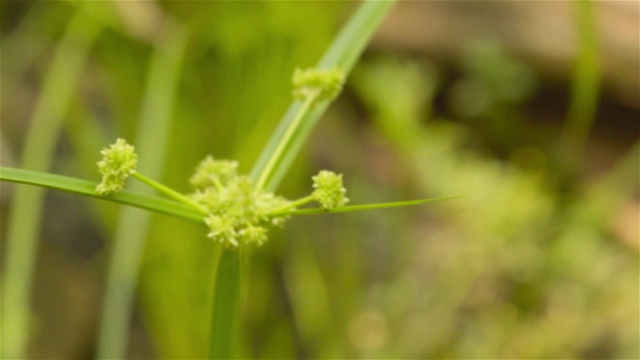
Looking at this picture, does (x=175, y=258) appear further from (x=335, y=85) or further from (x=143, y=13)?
(x=335, y=85)

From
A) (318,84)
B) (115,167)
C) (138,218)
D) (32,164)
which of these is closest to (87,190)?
(115,167)

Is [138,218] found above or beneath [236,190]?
above

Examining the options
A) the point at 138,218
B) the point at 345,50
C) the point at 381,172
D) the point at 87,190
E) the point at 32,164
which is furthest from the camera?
the point at 381,172

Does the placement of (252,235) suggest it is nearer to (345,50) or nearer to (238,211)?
(238,211)

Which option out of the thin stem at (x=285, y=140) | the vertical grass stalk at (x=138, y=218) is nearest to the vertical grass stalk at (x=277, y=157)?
the thin stem at (x=285, y=140)

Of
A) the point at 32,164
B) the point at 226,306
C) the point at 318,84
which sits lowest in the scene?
the point at 226,306

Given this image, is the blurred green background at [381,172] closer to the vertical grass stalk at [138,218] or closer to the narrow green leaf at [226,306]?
the vertical grass stalk at [138,218]

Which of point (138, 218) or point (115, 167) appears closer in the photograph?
point (115, 167)

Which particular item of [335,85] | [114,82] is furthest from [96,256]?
[335,85]
